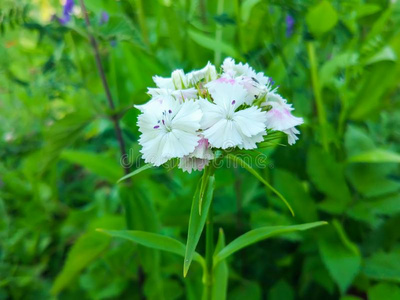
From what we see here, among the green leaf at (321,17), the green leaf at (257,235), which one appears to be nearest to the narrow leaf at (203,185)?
the green leaf at (257,235)

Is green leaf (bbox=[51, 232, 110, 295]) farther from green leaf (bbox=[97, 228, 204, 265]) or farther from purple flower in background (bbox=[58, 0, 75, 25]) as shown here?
purple flower in background (bbox=[58, 0, 75, 25])

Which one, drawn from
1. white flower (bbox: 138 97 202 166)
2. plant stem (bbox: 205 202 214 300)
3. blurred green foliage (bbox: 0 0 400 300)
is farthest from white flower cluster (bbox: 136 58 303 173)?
blurred green foliage (bbox: 0 0 400 300)

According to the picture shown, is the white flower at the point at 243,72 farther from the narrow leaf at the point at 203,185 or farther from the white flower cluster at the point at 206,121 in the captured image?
the narrow leaf at the point at 203,185

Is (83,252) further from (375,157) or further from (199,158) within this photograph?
(375,157)

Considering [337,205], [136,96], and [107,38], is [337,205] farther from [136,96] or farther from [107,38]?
[107,38]

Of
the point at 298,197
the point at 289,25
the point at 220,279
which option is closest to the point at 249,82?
the point at 220,279

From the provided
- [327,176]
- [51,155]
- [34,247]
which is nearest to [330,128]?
[327,176]
